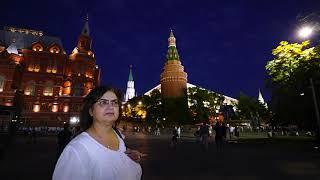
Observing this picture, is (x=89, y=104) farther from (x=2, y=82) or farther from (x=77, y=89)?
(x=2, y=82)

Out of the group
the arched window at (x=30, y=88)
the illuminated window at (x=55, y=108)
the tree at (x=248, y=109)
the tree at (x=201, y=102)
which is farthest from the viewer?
the tree at (x=248, y=109)

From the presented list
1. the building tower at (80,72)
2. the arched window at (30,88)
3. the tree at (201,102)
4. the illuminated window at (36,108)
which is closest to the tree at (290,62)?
the tree at (201,102)

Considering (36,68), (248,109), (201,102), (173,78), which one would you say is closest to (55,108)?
(36,68)

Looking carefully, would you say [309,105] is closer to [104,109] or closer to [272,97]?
[272,97]

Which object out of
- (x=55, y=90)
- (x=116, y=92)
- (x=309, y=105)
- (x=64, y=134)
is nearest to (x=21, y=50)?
(x=55, y=90)

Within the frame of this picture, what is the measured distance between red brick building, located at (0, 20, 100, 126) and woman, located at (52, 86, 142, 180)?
60116 mm

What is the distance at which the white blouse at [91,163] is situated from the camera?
6.57 ft

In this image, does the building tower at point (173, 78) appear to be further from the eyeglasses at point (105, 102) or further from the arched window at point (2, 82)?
the eyeglasses at point (105, 102)

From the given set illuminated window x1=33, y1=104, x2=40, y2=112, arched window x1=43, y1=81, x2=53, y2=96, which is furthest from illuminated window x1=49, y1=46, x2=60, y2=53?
illuminated window x1=33, y1=104, x2=40, y2=112

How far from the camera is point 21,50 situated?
63.4m

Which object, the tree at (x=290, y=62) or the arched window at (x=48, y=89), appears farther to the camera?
the arched window at (x=48, y=89)

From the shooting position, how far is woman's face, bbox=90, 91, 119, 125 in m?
2.63

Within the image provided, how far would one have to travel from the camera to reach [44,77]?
6144 cm

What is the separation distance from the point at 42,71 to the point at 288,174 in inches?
2532
